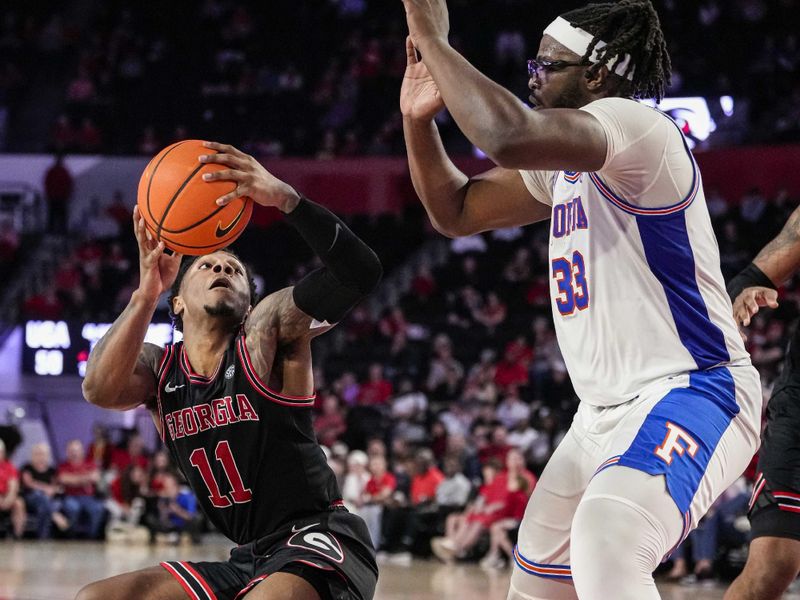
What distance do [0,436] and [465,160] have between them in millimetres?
9048

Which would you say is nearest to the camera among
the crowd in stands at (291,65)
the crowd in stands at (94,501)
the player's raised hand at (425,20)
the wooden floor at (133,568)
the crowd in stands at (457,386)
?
the player's raised hand at (425,20)

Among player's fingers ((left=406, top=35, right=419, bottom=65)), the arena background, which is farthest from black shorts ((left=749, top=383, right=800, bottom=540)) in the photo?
the arena background

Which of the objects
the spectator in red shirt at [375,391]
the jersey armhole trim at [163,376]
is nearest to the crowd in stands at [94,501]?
the spectator in red shirt at [375,391]

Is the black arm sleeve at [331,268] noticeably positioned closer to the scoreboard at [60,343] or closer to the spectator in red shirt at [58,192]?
the scoreboard at [60,343]

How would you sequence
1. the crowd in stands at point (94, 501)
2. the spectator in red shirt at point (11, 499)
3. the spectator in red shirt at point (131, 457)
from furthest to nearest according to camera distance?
the spectator in red shirt at point (131, 457)
the crowd in stands at point (94, 501)
the spectator in red shirt at point (11, 499)

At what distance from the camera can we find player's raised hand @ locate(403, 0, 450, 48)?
344 centimetres

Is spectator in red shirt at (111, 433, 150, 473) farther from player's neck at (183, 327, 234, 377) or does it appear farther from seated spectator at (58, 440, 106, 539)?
player's neck at (183, 327, 234, 377)

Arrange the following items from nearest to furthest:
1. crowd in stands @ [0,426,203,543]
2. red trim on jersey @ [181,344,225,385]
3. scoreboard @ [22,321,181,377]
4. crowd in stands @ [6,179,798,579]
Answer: red trim on jersey @ [181,344,225,385]
crowd in stands @ [6,179,798,579]
crowd in stands @ [0,426,203,543]
scoreboard @ [22,321,181,377]

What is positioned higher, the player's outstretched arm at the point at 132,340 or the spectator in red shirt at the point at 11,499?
the player's outstretched arm at the point at 132,340

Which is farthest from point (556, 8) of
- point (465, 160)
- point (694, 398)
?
point (694, 398)

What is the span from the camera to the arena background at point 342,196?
1525 centimetres

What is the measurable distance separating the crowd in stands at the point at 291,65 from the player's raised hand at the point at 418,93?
1614 cm

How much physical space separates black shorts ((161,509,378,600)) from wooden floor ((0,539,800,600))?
4.65 meters

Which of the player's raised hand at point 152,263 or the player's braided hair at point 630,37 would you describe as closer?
the player's braided hair at point 630,37
